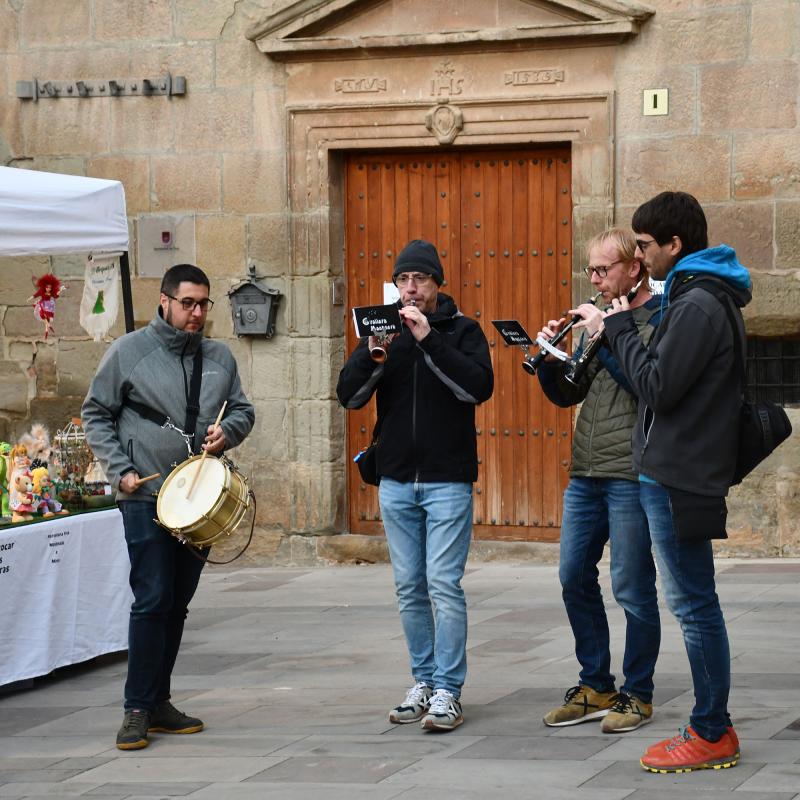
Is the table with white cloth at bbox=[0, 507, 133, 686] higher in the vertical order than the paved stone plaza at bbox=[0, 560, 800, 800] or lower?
higher

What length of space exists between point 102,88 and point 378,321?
6050mm

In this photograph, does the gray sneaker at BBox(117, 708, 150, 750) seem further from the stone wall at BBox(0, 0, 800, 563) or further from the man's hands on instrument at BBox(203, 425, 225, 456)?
the stone wall at BBox(0, 0, 800, 563)

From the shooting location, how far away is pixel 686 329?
521 cm

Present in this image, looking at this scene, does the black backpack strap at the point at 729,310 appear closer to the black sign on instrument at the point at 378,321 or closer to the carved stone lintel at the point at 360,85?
the black sign on instrument at the point at 378,321

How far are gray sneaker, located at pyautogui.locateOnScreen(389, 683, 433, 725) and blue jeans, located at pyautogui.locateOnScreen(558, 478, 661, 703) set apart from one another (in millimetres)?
594

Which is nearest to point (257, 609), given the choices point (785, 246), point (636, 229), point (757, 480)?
point (757, 480)

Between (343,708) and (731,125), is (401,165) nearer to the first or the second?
(731,125)

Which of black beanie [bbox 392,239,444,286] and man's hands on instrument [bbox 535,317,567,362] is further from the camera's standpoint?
black beanie [bbox 392,239,444,286]

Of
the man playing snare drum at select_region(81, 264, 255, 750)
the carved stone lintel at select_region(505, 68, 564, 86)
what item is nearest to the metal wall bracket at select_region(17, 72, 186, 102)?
the carved stone lintel at select_region(505, 68, 564, 86)

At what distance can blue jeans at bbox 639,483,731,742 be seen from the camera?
5.30 metres

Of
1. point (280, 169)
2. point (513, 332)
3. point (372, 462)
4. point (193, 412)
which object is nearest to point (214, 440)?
point (193, 412)

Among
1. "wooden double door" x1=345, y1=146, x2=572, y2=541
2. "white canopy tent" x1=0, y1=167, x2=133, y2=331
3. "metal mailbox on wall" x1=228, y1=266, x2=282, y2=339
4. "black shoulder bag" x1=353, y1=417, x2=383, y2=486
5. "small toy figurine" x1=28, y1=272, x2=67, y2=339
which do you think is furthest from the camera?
"metal mailbox on wall" x1=228, y1=266, x2=282, y2=339

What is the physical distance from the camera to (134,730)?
6113mm

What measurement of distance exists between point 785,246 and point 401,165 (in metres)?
2.61
